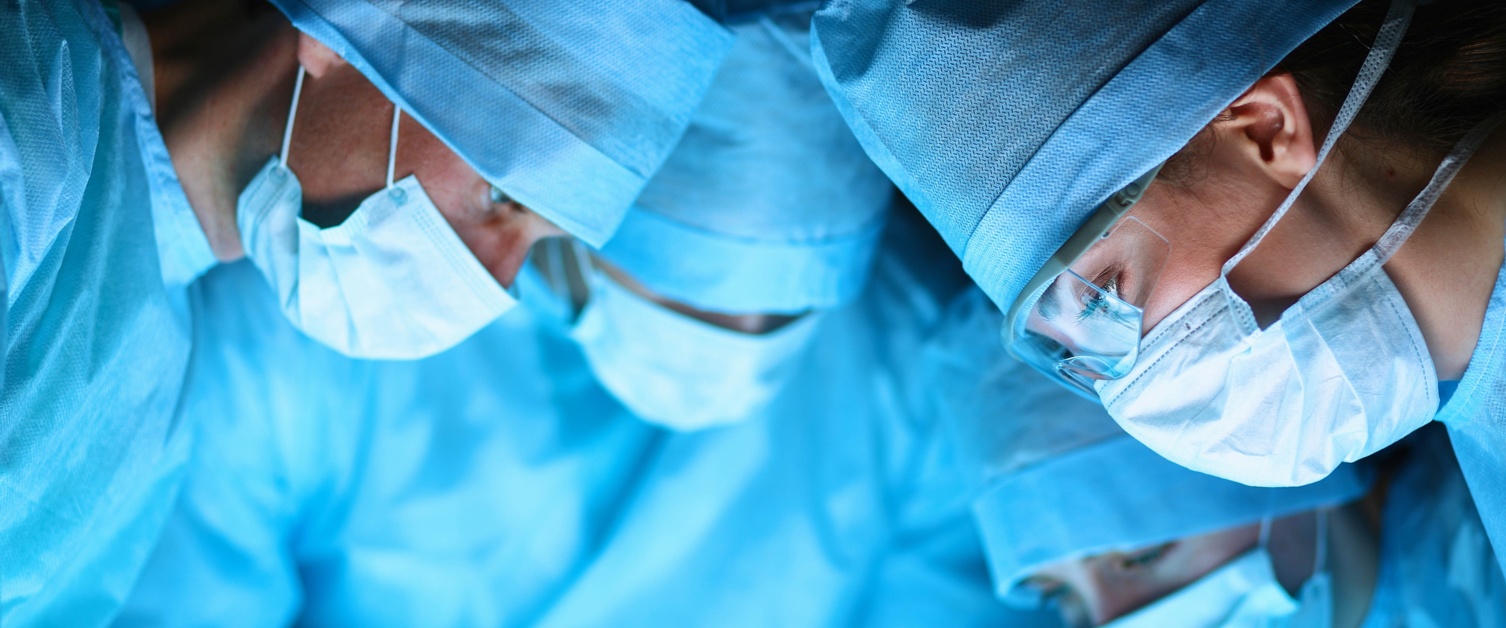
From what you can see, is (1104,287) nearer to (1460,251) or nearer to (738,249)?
(1460,251)

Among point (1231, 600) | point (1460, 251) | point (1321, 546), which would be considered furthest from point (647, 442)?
point (1460, 251)

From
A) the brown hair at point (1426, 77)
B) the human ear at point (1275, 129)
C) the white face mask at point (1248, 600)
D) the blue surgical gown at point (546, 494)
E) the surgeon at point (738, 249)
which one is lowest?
the blue surgical gown at point (546, 494)

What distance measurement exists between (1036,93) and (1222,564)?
32.0 inches

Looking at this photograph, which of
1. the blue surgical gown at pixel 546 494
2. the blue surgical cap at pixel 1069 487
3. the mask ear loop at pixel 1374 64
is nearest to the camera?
the mask ear loop at pixel 1374 64

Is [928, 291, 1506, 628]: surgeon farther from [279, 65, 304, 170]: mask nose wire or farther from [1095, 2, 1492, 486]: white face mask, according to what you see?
[279, 65, 304, 170]: mask nose wire

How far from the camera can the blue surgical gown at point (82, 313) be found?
879mm

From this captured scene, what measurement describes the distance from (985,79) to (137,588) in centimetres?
134

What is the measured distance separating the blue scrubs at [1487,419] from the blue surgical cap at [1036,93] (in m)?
0.31

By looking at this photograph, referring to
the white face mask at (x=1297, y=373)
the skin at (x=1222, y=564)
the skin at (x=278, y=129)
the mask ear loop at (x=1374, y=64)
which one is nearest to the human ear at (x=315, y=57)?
the skin at (x=278, y=129)

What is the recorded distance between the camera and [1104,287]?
3.00 feet

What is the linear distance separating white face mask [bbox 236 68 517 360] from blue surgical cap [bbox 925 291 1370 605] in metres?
0.75

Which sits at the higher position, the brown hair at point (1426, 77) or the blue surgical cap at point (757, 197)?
the brown hair at point (1426, 77)

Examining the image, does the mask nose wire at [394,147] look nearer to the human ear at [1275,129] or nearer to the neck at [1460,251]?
the human ear at [1275,129]

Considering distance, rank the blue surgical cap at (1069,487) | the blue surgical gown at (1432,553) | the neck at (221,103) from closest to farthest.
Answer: the neck at (221,103) → the blue surgical gown at (1432,553) → the blue surgical cap at (1069,487)
